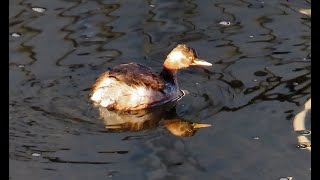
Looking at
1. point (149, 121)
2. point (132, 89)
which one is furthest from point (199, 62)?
point (149, 121)

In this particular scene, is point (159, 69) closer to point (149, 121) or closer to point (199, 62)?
Answer: point (199, 62)

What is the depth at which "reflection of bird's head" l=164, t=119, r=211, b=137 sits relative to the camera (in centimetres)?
882

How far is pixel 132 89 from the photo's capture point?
9422 mm

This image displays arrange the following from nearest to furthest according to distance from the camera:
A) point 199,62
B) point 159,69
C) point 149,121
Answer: point 149,121
point 199,62
point 159,69

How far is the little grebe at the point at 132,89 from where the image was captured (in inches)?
368

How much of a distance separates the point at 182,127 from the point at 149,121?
0.40m

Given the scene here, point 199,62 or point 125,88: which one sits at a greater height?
point 199,62

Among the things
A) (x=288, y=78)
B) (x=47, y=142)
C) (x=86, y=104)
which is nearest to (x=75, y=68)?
(x=86, y=104)

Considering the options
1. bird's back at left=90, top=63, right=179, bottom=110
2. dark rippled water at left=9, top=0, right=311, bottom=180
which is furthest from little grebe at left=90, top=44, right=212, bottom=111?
dark rippled water at left=9, top=0, right=311, bottom=180

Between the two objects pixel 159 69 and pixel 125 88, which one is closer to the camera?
pixel 125 88

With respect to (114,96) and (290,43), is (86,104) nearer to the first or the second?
(114,96)

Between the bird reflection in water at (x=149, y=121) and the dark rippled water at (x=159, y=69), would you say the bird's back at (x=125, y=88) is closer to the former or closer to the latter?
the bird reflection in water at (x=149, y=121)

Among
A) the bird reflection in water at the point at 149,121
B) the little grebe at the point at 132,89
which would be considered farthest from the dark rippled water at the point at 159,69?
the little grebe at the point at 132,89

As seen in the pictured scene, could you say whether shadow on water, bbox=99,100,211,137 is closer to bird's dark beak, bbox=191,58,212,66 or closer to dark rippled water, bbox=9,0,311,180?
dark rippled water, bbox=9,0,311,180
